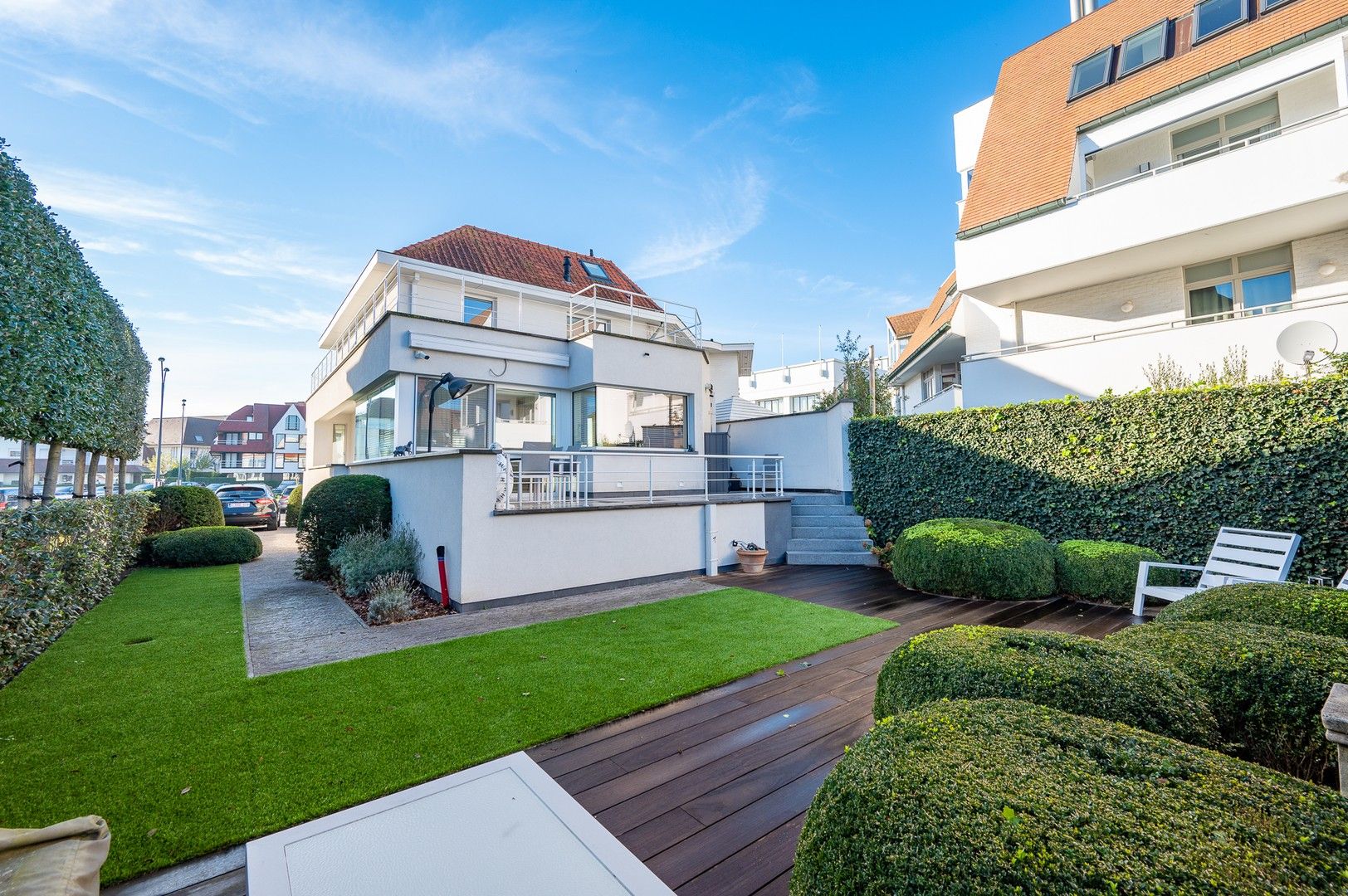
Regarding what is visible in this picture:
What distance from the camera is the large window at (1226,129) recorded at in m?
9.82

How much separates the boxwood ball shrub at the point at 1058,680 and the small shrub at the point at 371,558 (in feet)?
23.6

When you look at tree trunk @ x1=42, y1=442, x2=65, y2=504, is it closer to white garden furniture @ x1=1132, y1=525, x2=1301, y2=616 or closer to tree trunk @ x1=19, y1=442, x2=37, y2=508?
tree trunk @ x1=19, y1=442, x2=37, y2=508

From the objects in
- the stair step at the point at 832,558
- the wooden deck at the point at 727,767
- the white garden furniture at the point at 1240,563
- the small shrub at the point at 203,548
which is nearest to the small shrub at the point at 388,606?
the wooden deck at the point at 727,767

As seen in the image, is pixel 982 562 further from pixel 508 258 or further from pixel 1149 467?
pixel 508 258

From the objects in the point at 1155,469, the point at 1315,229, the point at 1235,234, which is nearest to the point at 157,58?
the point at 1155,469

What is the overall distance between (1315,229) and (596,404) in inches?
515

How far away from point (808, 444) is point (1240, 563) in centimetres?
789

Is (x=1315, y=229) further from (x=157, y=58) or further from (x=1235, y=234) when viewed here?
(x=157, y=58)

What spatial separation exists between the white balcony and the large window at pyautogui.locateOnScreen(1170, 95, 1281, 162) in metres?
1.35

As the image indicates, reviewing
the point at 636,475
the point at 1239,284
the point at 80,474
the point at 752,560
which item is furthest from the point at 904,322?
the point at 80,474

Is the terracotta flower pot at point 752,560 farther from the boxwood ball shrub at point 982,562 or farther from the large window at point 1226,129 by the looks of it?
the large window at point 1226,129

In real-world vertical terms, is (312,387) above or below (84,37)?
below

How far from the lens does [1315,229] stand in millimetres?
8828

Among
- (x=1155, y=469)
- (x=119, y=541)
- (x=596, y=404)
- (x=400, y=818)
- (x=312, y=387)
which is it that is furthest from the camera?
(x=312, y=387)
